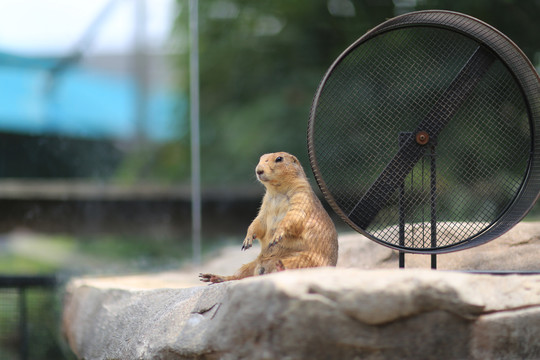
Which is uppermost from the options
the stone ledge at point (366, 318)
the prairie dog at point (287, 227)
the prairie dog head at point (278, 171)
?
the prairie dog head at point (278, 171)

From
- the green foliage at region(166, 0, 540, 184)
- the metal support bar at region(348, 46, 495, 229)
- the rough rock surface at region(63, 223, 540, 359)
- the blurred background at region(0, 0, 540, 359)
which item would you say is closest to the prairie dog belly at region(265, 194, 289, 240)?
the metal support bar at region(348, 46, 495, 229)

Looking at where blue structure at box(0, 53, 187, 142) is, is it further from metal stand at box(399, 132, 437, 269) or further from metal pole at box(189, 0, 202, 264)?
metal stand at box(399, 132, 437, 269)

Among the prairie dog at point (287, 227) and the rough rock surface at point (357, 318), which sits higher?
the prairie dog at point (287, 227)

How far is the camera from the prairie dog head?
103 inches

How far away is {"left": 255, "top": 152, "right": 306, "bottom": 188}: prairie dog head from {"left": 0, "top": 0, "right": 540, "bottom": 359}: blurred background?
2.28 meters

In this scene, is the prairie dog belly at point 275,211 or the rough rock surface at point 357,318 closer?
the rough rock surface at point 357,318

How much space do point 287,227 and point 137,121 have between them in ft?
12.4

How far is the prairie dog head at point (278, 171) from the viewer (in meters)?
2.62

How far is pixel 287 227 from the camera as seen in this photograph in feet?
7.97

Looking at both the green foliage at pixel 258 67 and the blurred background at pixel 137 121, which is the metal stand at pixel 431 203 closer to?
the blurred background at pixel 137 121

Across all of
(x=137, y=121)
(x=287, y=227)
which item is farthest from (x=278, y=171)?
(x=137, y=121)

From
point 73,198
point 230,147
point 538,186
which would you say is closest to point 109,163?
point 73,198

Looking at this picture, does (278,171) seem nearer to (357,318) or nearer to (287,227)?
(287,227)

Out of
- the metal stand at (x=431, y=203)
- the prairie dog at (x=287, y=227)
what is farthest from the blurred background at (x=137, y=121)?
the metal stand at (x=431, y=203)
